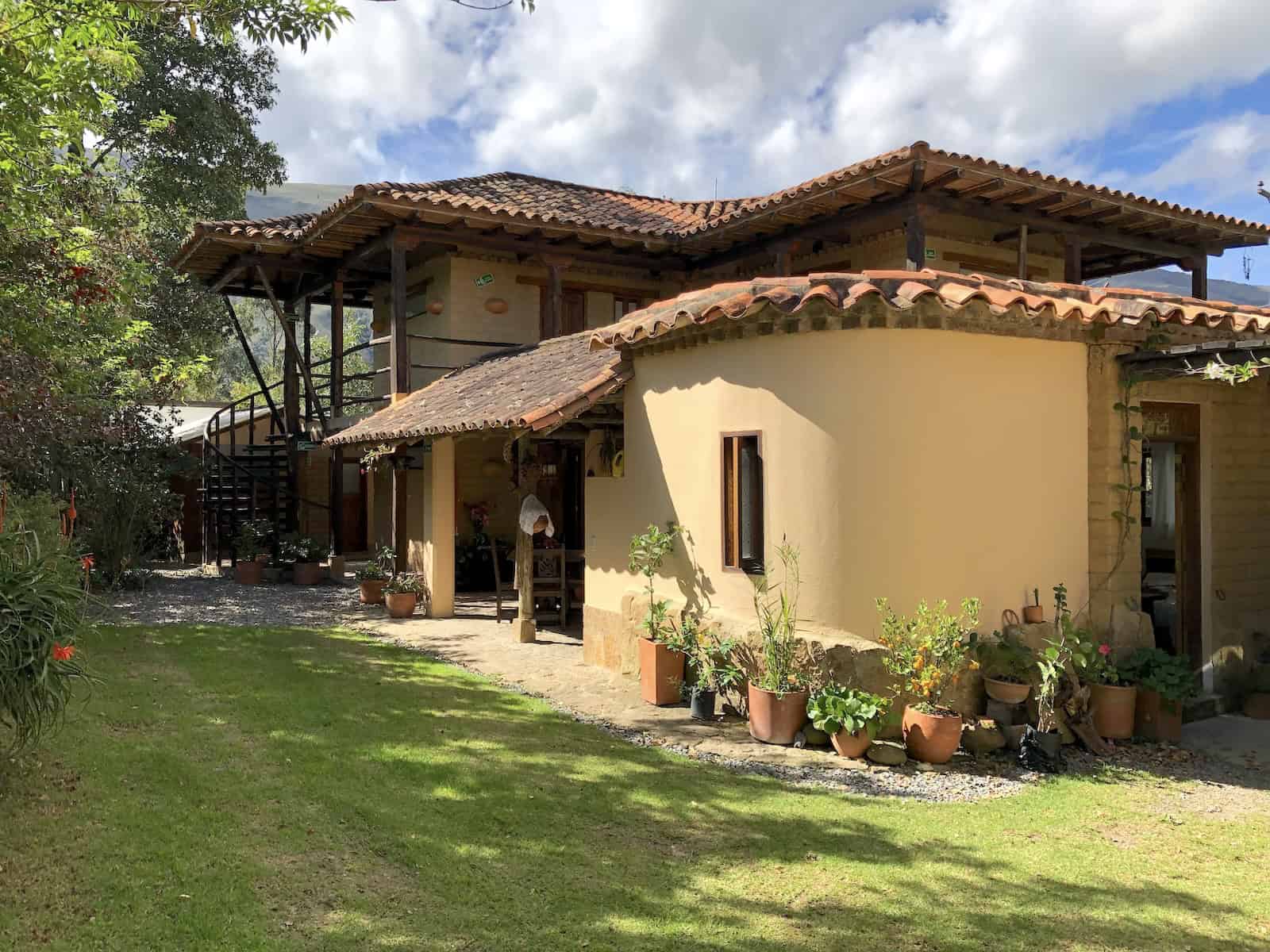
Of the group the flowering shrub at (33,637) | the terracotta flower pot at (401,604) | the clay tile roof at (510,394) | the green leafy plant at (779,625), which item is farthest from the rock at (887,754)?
the terracotta flower pot at (401,604)

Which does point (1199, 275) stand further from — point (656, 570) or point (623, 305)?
point (656, 570)

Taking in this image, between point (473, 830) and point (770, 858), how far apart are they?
1.58 m

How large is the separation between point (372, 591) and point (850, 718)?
9.08 meters

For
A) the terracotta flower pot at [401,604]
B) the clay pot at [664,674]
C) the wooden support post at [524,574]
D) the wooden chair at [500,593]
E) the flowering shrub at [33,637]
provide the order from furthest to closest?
the terracotta flower pot at [401,604] < the wooden chair at [500,593] < the wooden support post at [524,574] < the clay pot at [664,674] < the flowering shrub at [33,637]

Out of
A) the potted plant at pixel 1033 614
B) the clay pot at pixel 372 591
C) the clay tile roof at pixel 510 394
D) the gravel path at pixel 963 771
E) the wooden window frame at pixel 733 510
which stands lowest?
the gravel path at pixel 963 771

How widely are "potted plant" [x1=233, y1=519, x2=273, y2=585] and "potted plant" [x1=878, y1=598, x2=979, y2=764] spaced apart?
12.5 metres

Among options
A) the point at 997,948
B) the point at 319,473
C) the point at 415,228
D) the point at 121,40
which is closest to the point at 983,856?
the point at 997,948

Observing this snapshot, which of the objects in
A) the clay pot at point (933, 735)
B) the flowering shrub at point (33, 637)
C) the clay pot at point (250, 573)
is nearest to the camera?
the flowering shrub at point (33, 637)

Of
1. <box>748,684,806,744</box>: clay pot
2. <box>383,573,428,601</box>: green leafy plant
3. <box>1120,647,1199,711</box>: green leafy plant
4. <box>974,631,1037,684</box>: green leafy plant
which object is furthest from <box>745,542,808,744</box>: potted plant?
<box>383,573,428,601</box>: green leafy plant

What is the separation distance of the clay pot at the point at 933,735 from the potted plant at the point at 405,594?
7811mm

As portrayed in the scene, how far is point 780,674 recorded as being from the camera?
22.6ft

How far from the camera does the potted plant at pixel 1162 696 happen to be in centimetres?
713

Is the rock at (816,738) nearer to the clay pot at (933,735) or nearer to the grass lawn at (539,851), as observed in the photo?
the clay pot at (933,735)

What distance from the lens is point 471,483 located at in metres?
15.9
